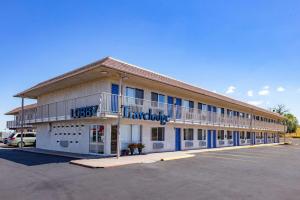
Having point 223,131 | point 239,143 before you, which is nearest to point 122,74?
point 223,131

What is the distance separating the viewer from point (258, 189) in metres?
9.68

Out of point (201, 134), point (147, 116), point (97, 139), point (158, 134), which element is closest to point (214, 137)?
point (201, 134)

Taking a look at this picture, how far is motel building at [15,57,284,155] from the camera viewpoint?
18891mm

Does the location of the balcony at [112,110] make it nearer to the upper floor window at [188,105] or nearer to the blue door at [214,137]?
the upper floor window at [188,105]

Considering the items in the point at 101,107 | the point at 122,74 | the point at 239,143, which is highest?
the point at 122,74

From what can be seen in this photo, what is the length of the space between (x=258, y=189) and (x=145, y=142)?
13332 mm

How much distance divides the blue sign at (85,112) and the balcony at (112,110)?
0.06 meters

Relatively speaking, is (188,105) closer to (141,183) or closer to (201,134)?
(201,134)

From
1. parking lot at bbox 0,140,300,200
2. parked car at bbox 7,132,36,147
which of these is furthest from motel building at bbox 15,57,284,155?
parking lot at bbox 0,140,300,200

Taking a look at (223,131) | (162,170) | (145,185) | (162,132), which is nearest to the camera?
(145,185)

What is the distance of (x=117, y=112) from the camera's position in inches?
737

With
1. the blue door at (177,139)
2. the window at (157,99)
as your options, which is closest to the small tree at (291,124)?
the blue door at (177,139)

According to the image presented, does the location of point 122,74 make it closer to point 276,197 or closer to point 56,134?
point 56,134

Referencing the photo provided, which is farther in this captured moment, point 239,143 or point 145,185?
point 239,143
